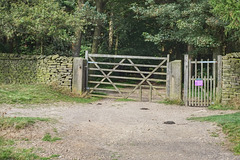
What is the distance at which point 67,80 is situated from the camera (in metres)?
16.0

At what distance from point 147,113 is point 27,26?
8.48 metres

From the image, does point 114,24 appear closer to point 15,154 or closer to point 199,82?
point 199,82

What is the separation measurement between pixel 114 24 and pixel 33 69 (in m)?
11.3

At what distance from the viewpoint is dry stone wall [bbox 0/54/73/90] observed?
1608 centimetres

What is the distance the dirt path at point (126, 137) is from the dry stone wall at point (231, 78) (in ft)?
7.93

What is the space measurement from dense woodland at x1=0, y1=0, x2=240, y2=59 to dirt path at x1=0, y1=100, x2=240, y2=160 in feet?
14.3

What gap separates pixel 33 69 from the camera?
54.6 ft

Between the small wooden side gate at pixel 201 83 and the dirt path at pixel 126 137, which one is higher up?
the small wooden side gate at pixel 201 83

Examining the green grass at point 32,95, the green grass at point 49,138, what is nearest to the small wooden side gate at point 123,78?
the green grass at point 32,95

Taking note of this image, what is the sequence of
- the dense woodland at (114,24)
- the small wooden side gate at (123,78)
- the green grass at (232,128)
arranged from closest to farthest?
the green grass at (232,128) → the small wooden side gate at (123,78) → the dense woodland at (114,24)

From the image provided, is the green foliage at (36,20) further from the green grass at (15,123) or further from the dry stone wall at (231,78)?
the green grass at (15,123)

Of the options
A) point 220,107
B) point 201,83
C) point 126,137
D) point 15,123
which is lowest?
point 126,137

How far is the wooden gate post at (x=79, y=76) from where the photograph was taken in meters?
15.7

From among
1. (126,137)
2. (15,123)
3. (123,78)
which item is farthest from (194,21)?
(15,123)
